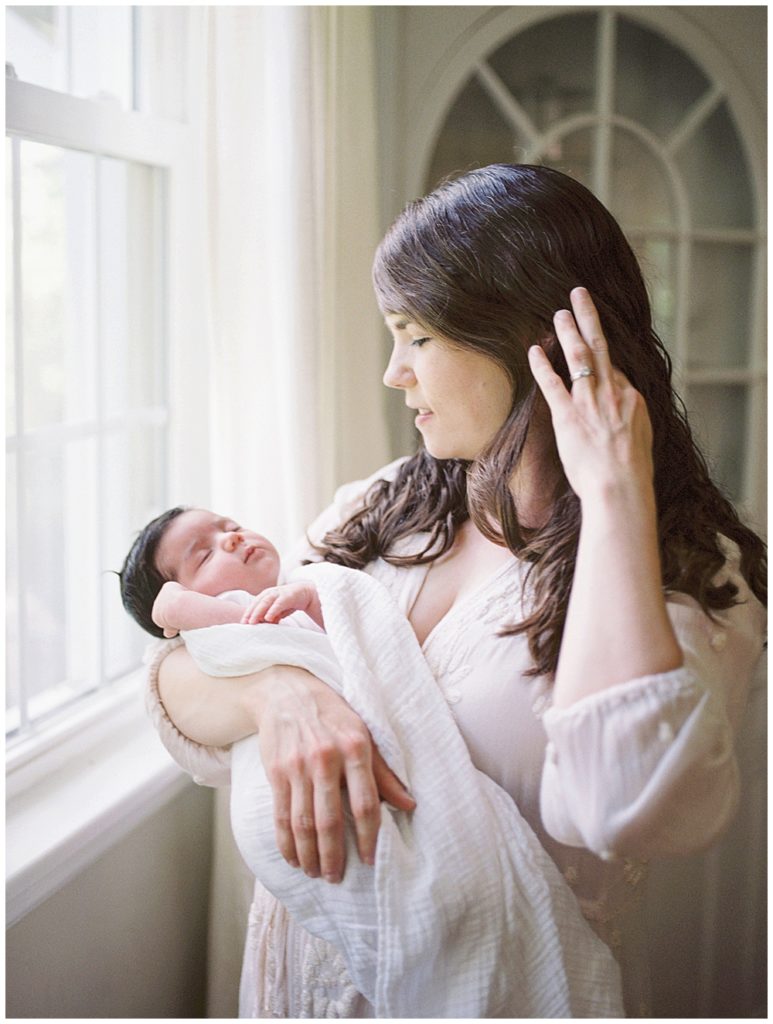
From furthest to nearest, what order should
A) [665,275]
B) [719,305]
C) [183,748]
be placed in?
[719,305] < [665,275] < [183,748]

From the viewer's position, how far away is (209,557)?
84cm

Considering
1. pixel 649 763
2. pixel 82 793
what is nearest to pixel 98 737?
pixel 82 793

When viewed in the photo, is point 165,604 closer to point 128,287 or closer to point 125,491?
point 125,491

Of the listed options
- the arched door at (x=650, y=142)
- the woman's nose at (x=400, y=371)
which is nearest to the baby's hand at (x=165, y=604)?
the woman's nose at (x=400, y=371)

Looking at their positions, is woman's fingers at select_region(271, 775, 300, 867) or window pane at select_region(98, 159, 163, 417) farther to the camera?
window pane at select_region(98, 159, 163, 417)

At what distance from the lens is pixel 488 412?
795 mm

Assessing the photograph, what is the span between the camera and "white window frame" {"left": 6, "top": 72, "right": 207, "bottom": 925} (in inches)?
38.0

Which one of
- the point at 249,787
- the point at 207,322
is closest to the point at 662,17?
the point at 207,322

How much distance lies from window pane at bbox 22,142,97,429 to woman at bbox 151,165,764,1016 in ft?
1.83

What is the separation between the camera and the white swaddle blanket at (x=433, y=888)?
70 centimetres

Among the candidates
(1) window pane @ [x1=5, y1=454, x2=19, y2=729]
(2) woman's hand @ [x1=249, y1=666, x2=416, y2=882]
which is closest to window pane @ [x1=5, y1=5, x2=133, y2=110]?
(1) window pane @ [x1=5, y1=454, x2=19, y2=729]

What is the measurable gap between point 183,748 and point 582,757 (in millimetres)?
405

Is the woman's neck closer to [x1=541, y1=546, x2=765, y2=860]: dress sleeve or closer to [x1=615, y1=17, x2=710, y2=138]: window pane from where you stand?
[x1=541, y1=546, x2=765, y2=860]: dress sleeve

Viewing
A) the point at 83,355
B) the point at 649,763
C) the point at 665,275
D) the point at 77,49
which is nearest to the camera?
the point at 649,763
